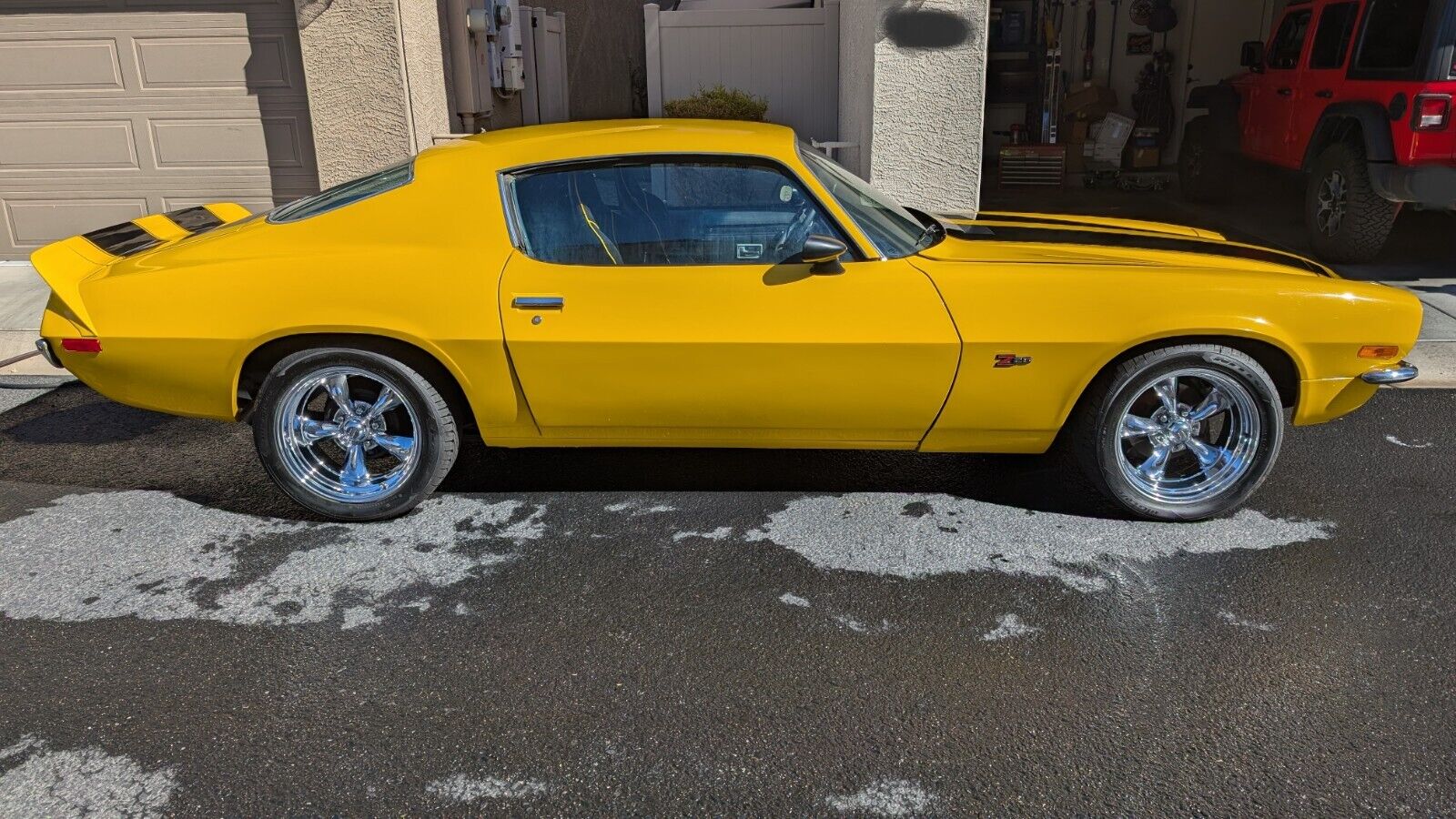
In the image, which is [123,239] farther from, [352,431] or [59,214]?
[59,214]

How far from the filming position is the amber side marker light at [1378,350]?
4.01 meters

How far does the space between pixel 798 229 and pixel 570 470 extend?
4.73ft

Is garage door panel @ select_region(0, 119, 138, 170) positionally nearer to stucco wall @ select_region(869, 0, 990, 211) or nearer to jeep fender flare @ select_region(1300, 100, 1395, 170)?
stucco wall @ select_region(869, 0, 990, 211)

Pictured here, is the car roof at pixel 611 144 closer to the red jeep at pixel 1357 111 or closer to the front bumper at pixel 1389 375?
the front bumper at pixel 1389 375

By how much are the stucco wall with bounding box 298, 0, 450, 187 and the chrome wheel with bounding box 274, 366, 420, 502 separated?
14.8ft

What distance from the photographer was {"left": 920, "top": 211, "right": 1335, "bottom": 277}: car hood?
411cm

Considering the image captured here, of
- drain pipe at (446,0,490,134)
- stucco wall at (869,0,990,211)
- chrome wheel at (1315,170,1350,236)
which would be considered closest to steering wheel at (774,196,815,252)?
stucco wall at (869,0,990,211)

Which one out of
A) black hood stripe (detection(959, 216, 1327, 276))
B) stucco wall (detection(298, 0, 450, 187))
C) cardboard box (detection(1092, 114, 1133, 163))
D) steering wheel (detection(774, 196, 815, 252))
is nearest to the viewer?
steering wheel (detection(774, 196, 815, 252))

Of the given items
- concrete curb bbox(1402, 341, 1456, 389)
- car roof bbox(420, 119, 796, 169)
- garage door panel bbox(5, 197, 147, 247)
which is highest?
car roof bbox(420, 119, 796, 169)

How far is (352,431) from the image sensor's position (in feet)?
13.9

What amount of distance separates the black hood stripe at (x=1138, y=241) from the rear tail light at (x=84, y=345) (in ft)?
10.6

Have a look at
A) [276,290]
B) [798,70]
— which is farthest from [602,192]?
[798,70]

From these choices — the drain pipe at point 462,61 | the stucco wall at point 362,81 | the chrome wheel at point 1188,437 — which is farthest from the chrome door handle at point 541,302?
the drain pipe at point 462,61

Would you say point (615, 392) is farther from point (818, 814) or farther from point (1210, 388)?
point (1210, 388)
